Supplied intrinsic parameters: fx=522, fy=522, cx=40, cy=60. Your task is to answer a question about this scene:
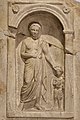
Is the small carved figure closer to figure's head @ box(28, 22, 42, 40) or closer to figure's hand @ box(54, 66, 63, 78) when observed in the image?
figure's hand @ box(54, 66, 63, 78)

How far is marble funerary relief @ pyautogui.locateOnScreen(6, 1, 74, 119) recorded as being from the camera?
745 centimetres

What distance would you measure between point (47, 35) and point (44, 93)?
848 mm

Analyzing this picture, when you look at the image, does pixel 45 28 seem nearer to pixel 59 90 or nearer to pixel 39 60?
pixel 39 60

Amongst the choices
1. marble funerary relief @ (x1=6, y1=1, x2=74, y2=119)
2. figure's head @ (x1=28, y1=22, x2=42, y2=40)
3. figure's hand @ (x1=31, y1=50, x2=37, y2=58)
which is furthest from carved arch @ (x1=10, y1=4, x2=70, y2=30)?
figure's hand @ (x1=31, y1=50, x2=37, y2=58)

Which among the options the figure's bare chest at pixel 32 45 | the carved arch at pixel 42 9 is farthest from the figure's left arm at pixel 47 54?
the carved arch at pixel 42 9

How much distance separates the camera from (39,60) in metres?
7.52

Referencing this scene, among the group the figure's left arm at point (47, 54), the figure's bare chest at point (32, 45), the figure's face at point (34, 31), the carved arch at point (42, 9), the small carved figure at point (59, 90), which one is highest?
the carved arch at point (42, 9)

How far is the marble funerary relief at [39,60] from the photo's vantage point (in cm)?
745

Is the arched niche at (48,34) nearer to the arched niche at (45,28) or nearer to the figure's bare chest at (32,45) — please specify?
the arched niche at (45,28)

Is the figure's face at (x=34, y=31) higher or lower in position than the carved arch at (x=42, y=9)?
lower

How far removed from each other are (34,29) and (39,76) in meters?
0.68

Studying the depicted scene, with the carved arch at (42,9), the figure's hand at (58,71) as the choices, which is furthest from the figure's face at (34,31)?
the figure's hand at (58,71)

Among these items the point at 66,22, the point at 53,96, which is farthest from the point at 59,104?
the point at 66,22

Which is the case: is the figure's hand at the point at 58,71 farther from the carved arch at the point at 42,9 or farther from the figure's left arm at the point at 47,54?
the carved arch at the point at 42,9
